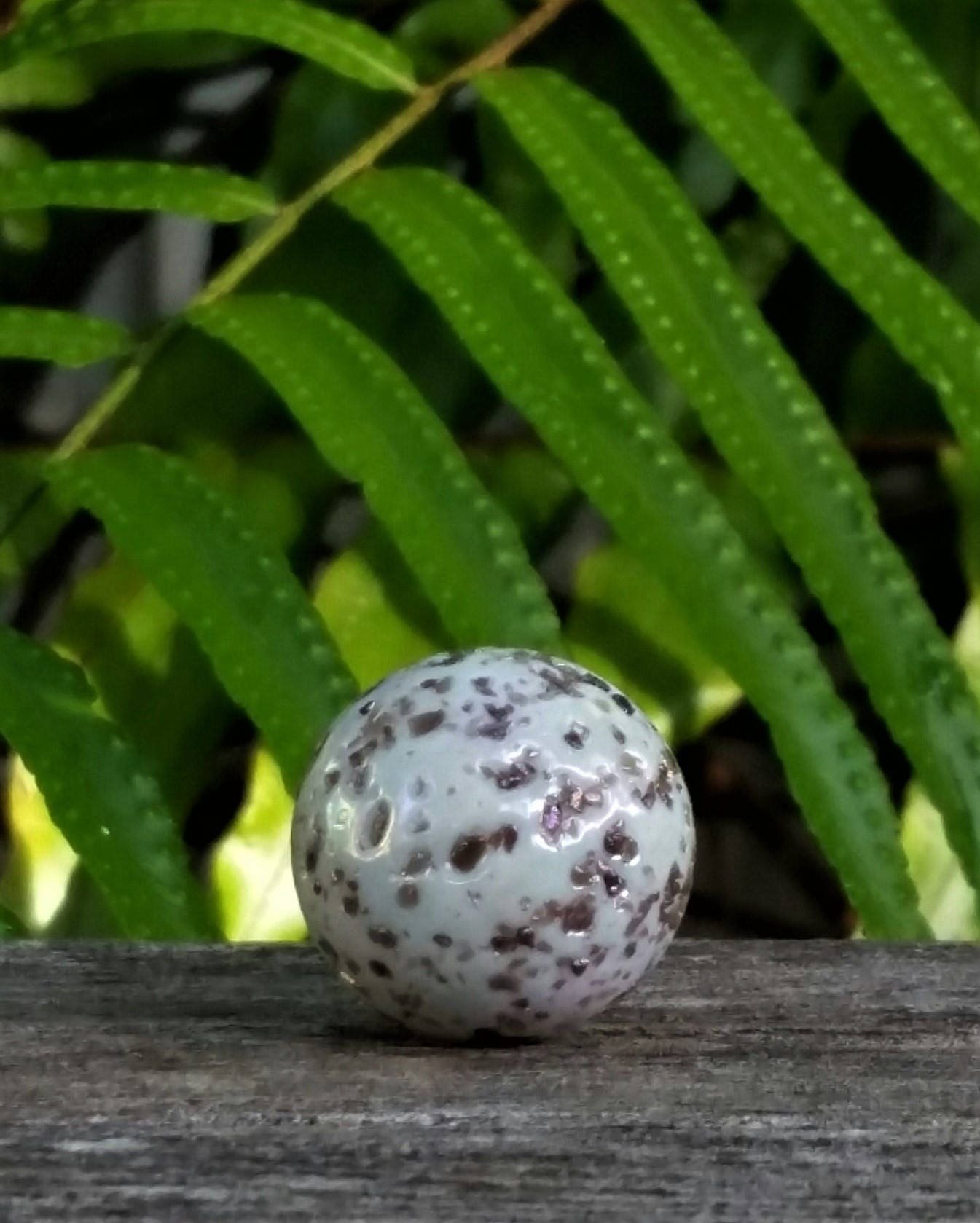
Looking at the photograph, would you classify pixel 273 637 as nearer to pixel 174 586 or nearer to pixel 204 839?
pixel 174 586

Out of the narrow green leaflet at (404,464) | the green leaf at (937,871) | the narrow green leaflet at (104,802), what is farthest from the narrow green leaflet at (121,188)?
the green leaf at (937,871)

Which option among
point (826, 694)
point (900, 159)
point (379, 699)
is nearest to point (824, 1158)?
point (379, 699)

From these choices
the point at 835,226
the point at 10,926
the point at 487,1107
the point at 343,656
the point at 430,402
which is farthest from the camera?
the point at 430,402

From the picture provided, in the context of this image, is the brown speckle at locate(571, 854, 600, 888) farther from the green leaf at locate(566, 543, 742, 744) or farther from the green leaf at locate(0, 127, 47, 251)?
the green leaf at locate(0, 127, 47, 251)

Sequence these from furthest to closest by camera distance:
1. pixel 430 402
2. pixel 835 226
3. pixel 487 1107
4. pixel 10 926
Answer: pixel 430 402
pixel 835 226
pixel 10 926
pixel 487 1107

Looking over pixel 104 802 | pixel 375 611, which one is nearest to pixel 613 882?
pixel 104 802

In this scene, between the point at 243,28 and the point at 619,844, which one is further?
the point at 243,28

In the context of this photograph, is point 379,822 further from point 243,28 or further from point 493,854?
point 243,28
